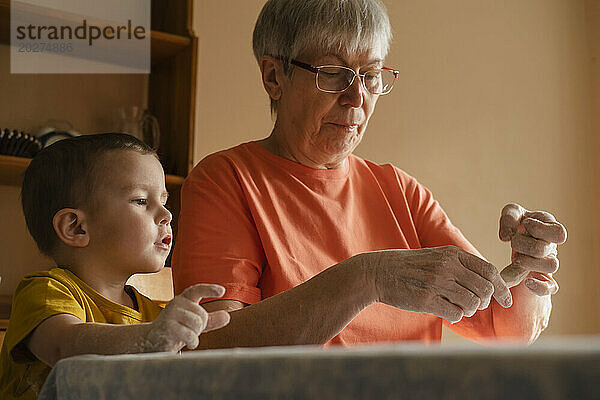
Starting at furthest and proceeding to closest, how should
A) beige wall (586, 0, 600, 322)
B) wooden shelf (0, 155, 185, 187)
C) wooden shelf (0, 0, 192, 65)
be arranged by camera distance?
beige wall (586, 0, 600, 322) < wooden shelf (0, 0, 192, 65) < wooden shelf (0, 155, 185, 187)

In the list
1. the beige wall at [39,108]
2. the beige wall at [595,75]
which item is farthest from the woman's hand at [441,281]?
the beige wall at [595,75]

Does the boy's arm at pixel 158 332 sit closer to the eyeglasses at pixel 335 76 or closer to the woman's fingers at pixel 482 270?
the woman's fingers at pixel 482 270

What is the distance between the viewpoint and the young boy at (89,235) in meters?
0.97

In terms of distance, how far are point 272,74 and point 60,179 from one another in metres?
0.52

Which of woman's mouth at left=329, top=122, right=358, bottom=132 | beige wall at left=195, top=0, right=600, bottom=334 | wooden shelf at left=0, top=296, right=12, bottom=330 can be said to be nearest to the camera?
woman's mouth at left=329, top=122, right=358, bottom=132

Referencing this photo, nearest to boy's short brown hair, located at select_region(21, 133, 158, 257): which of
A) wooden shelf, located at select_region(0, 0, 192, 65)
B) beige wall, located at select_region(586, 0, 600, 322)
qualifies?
wooden shelf, located at select_region(0, 0, 192, 65)

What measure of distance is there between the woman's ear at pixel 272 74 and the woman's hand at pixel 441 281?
657 millimetres

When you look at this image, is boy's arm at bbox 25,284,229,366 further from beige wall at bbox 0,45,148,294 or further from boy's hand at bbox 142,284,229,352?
beige wall at bbox 0,45,148,294

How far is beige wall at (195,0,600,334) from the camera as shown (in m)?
3.40

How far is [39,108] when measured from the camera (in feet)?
9.00

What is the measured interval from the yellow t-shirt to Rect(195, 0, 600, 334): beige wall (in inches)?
82.1

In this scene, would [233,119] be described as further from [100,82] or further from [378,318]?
[378,318]

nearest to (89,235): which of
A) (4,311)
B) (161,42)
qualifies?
(4,311)

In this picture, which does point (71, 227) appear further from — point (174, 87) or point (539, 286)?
point (174, 87)
